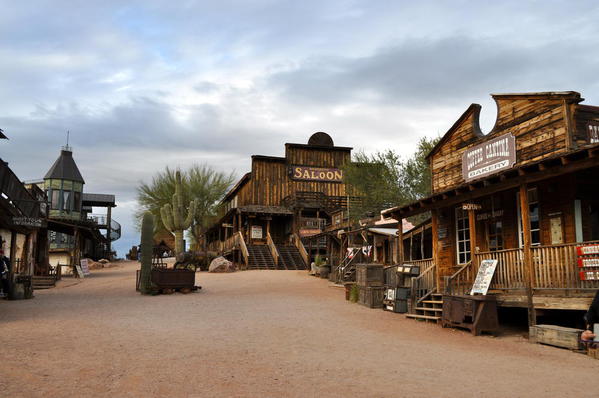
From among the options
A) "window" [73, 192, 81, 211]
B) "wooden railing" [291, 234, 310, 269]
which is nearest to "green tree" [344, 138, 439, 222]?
"wooden railing" [291, 234, 310, 269]

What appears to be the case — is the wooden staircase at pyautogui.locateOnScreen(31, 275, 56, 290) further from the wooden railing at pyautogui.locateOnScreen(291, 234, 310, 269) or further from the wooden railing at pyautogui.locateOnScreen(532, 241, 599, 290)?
the wooden railing at pyautogui.locateOnScreen(532, 241, 599, 290)

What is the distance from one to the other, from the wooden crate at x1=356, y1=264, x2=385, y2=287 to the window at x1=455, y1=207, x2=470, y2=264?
112 inches

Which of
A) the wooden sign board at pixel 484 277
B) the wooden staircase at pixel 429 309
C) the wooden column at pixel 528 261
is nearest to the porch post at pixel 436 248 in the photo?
the wooden staircase at pixel 429 309

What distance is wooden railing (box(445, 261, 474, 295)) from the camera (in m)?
12.1

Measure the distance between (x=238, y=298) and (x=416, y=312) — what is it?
6.07 m

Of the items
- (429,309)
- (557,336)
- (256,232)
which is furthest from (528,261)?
(256,232)

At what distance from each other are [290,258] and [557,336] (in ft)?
78.9

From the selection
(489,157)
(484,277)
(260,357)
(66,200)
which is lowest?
(260,357)

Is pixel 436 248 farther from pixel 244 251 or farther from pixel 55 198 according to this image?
pixel 55 198

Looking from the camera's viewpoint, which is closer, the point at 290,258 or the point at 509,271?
the point at 509,271

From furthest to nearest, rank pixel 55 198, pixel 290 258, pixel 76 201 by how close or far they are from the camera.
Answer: pixel 76 201 → pixel 55 198 → pixel 290 258

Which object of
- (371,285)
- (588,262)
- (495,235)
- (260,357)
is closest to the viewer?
(260,357)

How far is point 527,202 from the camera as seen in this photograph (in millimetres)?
10203

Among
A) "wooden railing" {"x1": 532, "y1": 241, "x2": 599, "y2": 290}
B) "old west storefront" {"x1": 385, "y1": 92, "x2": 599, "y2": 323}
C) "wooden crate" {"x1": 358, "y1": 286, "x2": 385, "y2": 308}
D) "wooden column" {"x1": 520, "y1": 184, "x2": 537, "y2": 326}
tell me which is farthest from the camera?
"wooden crate" {"x1": 358, "y1": 286, "x2": 385, "y2": 308}
